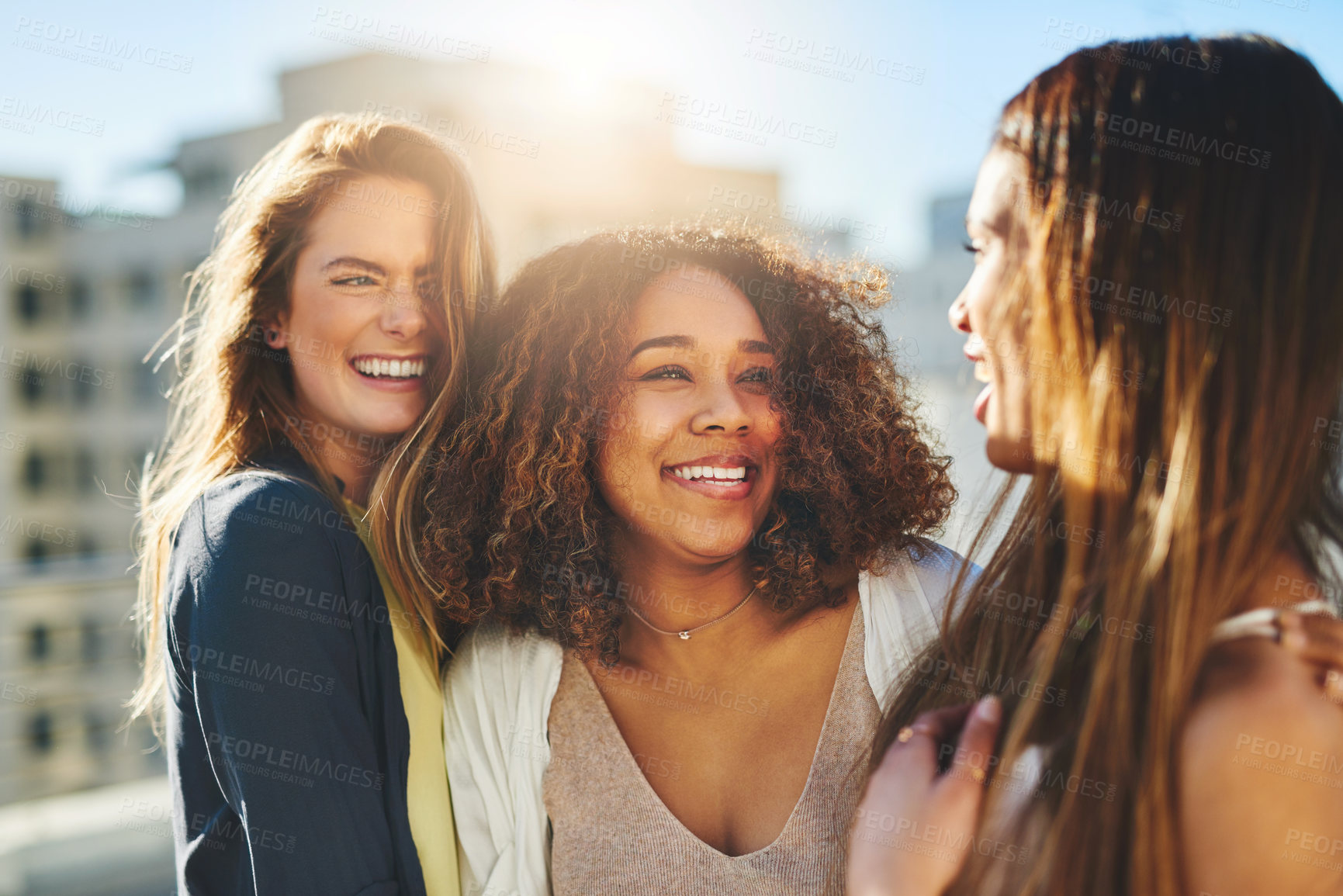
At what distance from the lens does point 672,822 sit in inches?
83.0

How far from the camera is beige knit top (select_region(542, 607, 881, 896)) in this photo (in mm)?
2035

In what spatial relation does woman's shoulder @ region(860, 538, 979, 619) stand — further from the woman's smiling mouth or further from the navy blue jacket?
the navy blue jacket

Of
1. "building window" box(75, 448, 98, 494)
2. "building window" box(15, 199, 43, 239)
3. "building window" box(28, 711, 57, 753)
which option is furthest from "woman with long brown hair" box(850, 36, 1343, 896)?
"building window" box(15, 199, 43, 239)

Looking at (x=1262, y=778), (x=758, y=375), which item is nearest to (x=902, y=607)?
(x=758, y=375)

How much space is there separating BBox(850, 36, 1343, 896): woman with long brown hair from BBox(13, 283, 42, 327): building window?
44796 millimetres

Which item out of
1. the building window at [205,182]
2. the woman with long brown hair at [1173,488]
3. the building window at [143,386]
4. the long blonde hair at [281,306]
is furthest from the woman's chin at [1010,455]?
the building window at [143,386]

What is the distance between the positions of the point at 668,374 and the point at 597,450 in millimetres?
283

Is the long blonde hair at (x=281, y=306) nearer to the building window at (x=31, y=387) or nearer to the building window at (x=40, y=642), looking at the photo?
the building window at (x=40, y=642)

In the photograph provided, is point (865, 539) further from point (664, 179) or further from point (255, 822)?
point (664, 179)

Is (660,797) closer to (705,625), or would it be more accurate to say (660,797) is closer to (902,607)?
(705,625)

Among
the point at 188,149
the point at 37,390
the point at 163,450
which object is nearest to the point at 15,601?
the point at 37,390

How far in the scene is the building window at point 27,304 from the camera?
3706 cm

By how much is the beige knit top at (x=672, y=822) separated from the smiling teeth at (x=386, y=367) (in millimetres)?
1009

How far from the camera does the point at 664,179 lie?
3519 centimetres
